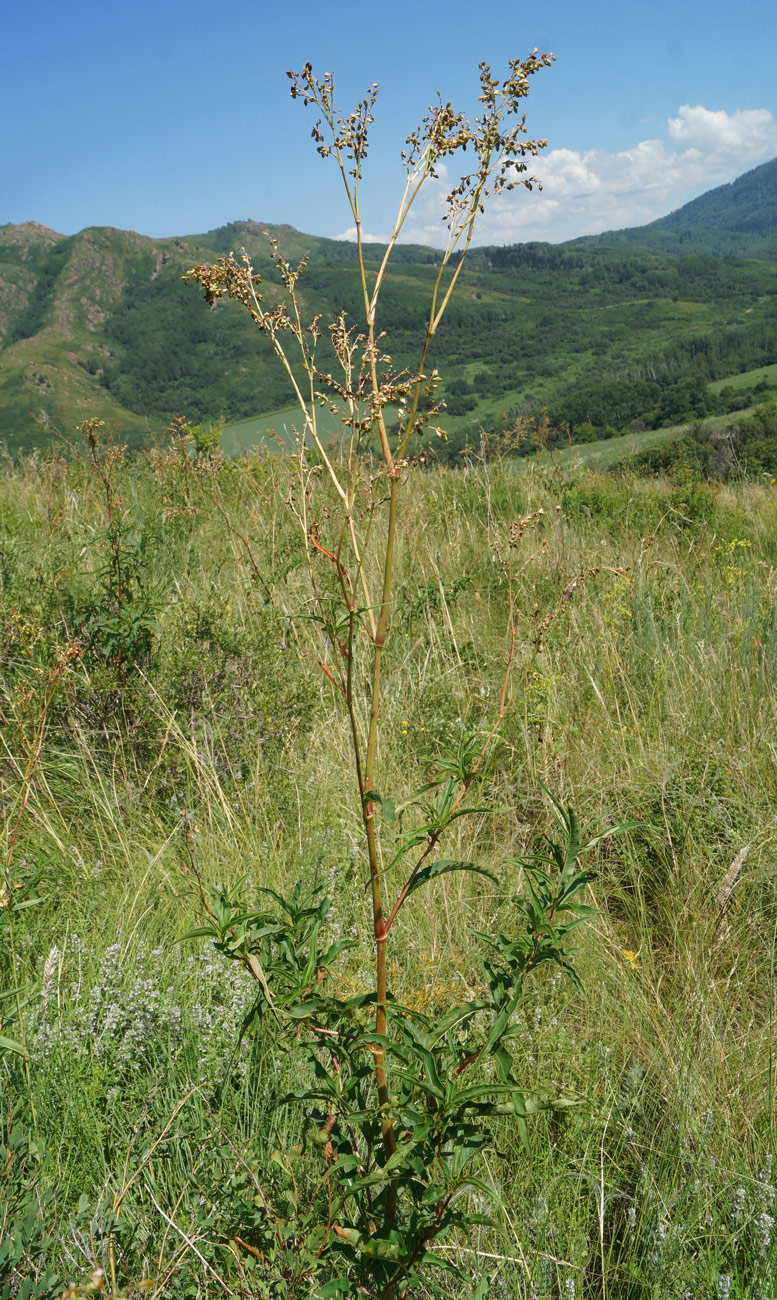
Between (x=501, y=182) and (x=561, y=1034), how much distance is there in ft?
5.55

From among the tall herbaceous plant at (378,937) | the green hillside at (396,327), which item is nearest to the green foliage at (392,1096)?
the tall herbaceous plant at (378,937)

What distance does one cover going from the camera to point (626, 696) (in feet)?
10.8

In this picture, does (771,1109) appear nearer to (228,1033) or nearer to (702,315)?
(228,1033)

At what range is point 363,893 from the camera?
6.78 ft

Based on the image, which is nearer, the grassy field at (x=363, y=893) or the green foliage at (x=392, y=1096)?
the green foliage at (x=392, y=1096)

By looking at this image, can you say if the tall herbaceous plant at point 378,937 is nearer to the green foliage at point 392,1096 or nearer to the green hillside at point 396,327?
the green foliage at point 392,1096

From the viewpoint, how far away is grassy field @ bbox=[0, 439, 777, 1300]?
1383mm

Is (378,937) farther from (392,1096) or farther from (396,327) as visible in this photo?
(396,327)

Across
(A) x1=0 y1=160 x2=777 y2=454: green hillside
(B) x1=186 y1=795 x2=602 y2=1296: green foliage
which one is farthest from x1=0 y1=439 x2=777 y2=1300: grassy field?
(A) x1=0 y1=160 x2=777 y2=454: green hillside

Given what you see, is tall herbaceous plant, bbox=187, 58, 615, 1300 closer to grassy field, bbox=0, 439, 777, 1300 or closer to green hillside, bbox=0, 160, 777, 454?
grassy field, bbox=0, 439, 777, 1300

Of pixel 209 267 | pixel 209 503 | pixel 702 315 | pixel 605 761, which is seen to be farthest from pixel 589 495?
pixel 702 315

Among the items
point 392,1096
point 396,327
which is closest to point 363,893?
point 392,1096

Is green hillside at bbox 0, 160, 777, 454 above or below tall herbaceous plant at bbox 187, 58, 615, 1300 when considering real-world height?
above

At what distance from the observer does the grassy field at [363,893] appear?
4.54 feet
